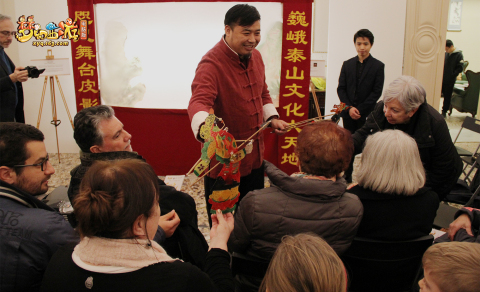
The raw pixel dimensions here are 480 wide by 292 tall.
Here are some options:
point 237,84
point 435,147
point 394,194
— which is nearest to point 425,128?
point 435,147

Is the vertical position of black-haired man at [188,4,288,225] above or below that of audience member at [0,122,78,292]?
above

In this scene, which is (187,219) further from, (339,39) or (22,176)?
(339,39)

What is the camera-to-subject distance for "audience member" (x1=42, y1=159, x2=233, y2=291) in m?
0.93

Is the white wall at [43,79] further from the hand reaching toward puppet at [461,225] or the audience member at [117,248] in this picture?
the hand reaching toward puppet at [461,225]

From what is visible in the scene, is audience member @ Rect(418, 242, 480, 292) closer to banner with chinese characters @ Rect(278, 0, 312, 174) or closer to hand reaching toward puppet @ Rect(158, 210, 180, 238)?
hand reaching toward puppet @ Rect(158, 210, 180, 238)

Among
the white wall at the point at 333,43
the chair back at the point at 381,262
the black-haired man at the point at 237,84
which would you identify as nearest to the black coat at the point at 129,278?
the chair back at the point at 381,262

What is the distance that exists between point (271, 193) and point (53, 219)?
79 cm

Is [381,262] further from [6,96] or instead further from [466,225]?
[6,96]

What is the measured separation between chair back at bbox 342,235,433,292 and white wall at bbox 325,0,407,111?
3514 mm

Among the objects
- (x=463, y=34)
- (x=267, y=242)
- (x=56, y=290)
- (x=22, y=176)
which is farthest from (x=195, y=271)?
(x=463, y=34)

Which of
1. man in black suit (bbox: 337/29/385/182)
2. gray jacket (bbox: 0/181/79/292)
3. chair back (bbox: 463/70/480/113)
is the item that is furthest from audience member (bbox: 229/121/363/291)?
chair back (bbox: 463/70/480/113)

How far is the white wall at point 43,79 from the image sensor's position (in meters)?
4.71

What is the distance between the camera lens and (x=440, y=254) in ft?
3.33

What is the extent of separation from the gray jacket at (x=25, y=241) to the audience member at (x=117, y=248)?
0.83 feet
